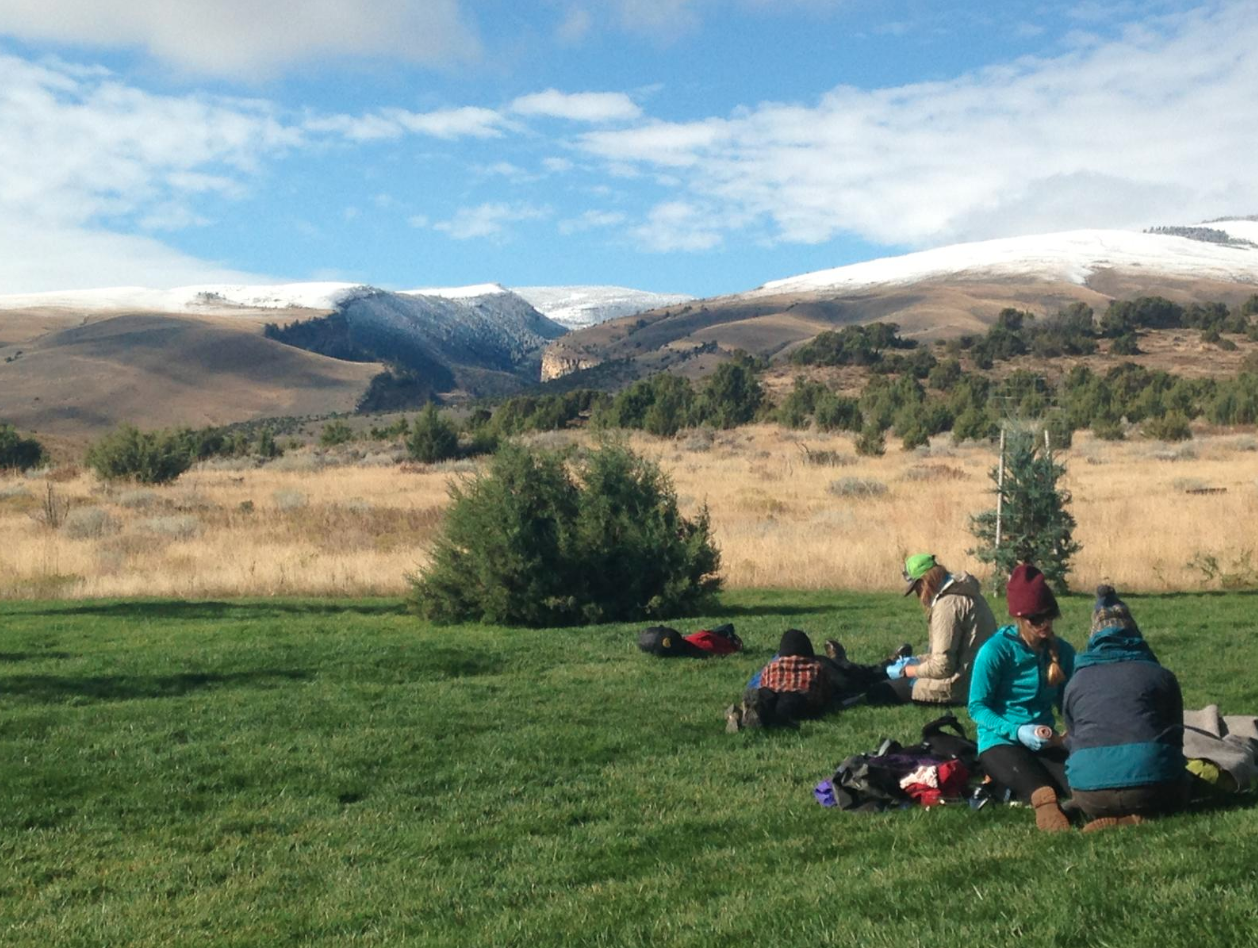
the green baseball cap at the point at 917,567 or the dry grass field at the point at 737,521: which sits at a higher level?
the green baseball cap at the point at 917,567

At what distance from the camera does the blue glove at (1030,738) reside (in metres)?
6.19

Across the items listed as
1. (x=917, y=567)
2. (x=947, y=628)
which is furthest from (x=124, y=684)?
(x=947, y=628)

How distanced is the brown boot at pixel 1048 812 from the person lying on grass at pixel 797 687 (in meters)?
3.13

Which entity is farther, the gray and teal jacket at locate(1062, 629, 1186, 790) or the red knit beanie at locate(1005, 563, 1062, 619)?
the red knit beanie at locate(1005, 563, 1062, 619)

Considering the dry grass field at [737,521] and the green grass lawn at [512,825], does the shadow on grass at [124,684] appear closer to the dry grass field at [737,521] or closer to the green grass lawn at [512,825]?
the green grass lawn at [512,825]

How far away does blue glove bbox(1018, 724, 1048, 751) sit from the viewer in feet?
20.3

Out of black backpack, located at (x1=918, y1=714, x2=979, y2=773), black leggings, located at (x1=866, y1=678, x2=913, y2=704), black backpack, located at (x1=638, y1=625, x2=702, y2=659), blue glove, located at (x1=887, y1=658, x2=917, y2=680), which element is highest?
black backpack, located at (x1=918, y1=714, x2=979, y2=773)

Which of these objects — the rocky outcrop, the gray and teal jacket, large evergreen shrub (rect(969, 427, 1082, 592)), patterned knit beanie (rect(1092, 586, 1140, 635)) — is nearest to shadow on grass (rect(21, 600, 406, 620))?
large evergreen shrub (rect(969, 427, 1082, 592))

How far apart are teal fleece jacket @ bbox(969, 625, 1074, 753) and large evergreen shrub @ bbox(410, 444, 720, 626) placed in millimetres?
9887

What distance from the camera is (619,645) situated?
1333 centimetres

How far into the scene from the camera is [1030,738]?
20.4 feet

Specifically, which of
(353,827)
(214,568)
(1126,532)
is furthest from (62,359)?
(353,827)

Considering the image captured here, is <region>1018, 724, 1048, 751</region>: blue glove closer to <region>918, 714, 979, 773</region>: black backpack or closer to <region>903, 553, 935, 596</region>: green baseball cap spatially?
<region>918, 714, 979, 773</region>: black backpack

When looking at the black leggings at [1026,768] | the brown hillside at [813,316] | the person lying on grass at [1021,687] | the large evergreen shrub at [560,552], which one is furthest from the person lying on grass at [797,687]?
the brown hillside at [813,316]
